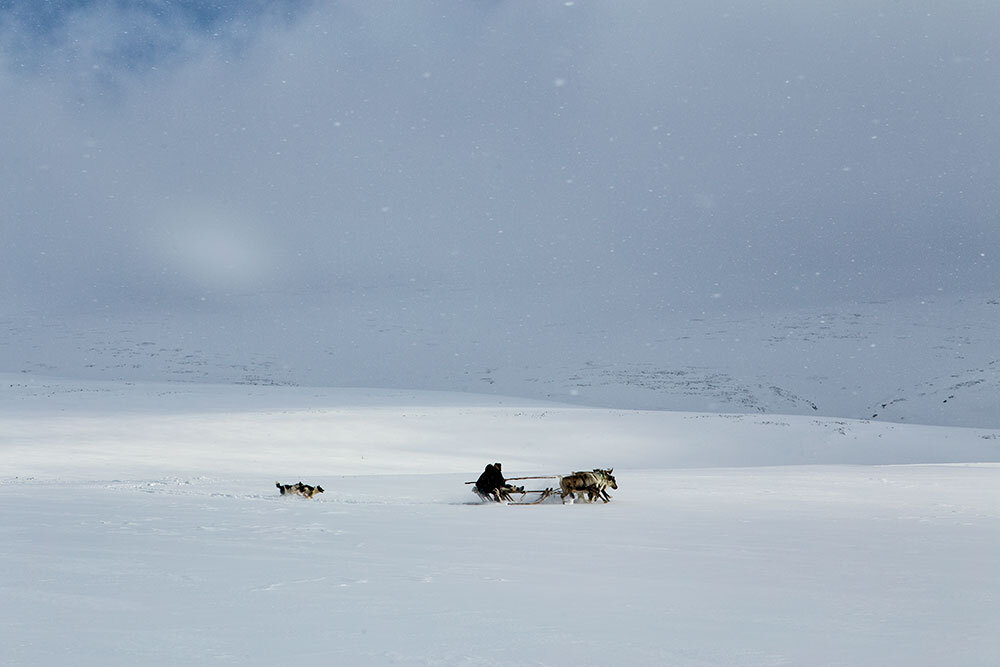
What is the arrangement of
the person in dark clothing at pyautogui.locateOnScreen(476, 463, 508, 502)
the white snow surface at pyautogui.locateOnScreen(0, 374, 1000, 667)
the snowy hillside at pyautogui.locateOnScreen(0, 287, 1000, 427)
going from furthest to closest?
the snowy hillside at pyautogui.locateOnScreen(0, 287, 1000, 427), the person in dark clothing at pyautogui.locateOnScreen(476, 463, 508, 502), the white snow surface at pyautogui.locateOnScreen(0, 374, 1000, 667)

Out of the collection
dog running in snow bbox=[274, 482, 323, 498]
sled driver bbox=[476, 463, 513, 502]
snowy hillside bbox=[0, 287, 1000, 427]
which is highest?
snowy hillside bbox=[0, 287, 1000, 427]

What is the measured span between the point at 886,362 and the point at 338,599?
4351 centimetres

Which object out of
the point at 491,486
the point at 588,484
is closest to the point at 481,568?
the point at 491,486

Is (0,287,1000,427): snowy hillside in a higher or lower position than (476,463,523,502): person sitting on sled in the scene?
higher

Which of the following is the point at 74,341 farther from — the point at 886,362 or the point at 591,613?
the point at 591,613

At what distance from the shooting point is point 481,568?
600 cm

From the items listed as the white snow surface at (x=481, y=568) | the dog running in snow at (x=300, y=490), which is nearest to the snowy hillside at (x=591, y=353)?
the white snow surface at (x=481, y=568)

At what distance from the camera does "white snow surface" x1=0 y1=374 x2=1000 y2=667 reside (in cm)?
391

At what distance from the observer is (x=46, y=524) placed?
7625 mm

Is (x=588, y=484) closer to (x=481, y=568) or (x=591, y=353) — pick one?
(x=481, y=568)

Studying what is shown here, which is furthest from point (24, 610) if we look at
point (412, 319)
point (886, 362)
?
point (412, 319)

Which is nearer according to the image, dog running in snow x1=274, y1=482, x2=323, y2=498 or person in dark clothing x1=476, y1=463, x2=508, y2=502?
dog running in snow x1=274, y1=482, x2=323, y2=498

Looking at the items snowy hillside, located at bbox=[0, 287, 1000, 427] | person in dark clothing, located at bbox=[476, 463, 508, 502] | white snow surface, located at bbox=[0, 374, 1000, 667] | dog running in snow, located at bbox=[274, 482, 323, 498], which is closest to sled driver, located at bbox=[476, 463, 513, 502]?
person in dark clothing, located at bbox=[476, 463, 508, 502]

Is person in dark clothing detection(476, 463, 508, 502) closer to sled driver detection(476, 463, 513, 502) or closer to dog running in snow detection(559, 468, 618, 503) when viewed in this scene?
sled driver detection(476, 463, 513, 502)
